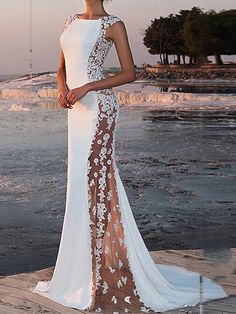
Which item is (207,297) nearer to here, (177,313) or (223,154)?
(177,313)

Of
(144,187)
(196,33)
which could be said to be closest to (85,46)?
(144,187)

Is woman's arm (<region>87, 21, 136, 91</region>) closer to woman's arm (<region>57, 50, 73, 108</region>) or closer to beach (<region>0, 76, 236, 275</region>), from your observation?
woman's arm (<region>57, 50, 73, 108</region>)

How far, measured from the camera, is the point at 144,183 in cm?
728

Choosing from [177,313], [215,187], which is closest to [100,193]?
[177,313]

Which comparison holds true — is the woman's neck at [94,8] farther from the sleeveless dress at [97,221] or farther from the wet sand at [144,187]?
the wet sand at [144,187]

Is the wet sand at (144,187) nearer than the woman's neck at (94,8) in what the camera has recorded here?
No

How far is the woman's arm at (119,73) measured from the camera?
2734 mm

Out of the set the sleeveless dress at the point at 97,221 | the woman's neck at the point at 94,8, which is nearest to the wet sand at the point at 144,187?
the sleeveless dress at the point at 97,221

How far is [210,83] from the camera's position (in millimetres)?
31922

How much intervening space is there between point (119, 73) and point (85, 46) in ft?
0.60

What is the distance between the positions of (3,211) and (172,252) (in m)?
2.34

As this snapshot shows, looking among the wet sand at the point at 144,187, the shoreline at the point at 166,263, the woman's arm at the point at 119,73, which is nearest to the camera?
the woman's arm at the point at 119,73

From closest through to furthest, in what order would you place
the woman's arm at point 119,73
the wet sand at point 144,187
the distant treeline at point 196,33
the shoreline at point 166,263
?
1. the woman's arm at point 119,73
2. the shoreline at point 166,263
3. the wet sand at point 144,187
4. the distant treeline at point 196,33

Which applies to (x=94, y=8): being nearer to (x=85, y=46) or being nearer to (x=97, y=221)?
(x=85, y=46)
